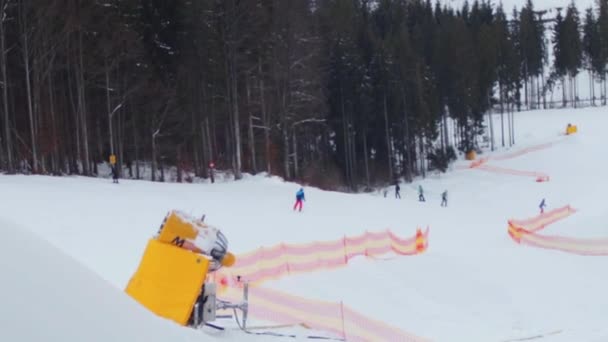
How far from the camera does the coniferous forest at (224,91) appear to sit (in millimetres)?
32656

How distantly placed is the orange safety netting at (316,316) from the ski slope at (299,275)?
63.6 inches

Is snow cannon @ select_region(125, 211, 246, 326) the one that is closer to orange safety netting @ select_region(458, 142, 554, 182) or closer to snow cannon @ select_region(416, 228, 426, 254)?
snow cannon @ select_region(416, 228, 426, 254)

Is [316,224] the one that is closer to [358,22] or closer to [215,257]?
[215,257]

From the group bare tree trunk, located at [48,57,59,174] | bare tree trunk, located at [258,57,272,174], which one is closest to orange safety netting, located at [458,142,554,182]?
bare tree trunk, located at [258,57,272,174]

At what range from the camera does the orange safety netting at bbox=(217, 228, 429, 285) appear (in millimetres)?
14930

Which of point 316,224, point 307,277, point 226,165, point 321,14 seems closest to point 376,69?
point 321,14

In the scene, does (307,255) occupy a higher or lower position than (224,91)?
lower

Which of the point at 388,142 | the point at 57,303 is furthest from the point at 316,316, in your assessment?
the point at 388,142

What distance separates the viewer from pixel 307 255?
17.5 metres

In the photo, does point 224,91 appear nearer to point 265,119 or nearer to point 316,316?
point 265,119

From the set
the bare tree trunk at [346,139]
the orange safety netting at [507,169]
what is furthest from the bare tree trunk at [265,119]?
the orange safety netting at [507,169]

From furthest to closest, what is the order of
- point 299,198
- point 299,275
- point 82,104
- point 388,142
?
1. point 388,142
2. point 82,104
3. point 299,198
4. point 299,275

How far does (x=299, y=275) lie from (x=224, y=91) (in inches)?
924

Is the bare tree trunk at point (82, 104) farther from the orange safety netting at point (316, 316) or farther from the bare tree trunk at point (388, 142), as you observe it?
the bare tree trunk at point (388, 142)
